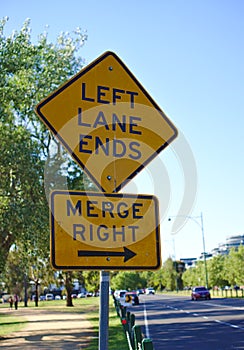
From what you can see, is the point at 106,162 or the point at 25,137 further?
the point at 25,137

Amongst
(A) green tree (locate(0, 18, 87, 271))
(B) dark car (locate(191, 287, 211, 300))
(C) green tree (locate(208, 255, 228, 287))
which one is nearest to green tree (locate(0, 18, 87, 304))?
(A) green tree (locate(0, 18, 87, 271))

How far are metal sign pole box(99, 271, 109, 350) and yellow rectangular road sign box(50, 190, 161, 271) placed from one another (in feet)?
0.27

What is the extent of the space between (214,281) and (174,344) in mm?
89860

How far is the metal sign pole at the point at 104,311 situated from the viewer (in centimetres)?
291

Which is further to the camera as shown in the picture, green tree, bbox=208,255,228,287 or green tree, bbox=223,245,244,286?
green tree, bbox=208,255,228,287

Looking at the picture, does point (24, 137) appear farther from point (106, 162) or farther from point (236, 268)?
point (236, 268)

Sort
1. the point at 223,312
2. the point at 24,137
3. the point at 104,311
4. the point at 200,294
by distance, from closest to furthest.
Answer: the point at 104,311
the point at 24,137
the point at 223,312
the point at 200,294

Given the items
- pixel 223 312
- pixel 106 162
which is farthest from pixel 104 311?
pixel 223 312

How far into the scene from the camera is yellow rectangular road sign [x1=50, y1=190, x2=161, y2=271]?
2.94m

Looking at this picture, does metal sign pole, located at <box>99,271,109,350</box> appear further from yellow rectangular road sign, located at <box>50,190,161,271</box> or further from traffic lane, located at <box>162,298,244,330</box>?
traffic lane, located at <box>162,298,244,330</box>

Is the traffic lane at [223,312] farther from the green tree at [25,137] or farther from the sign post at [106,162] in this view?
the sign post at [106,162]

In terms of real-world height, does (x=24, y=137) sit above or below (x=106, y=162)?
above

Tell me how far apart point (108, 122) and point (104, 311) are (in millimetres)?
1033

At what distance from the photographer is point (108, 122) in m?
3.24
